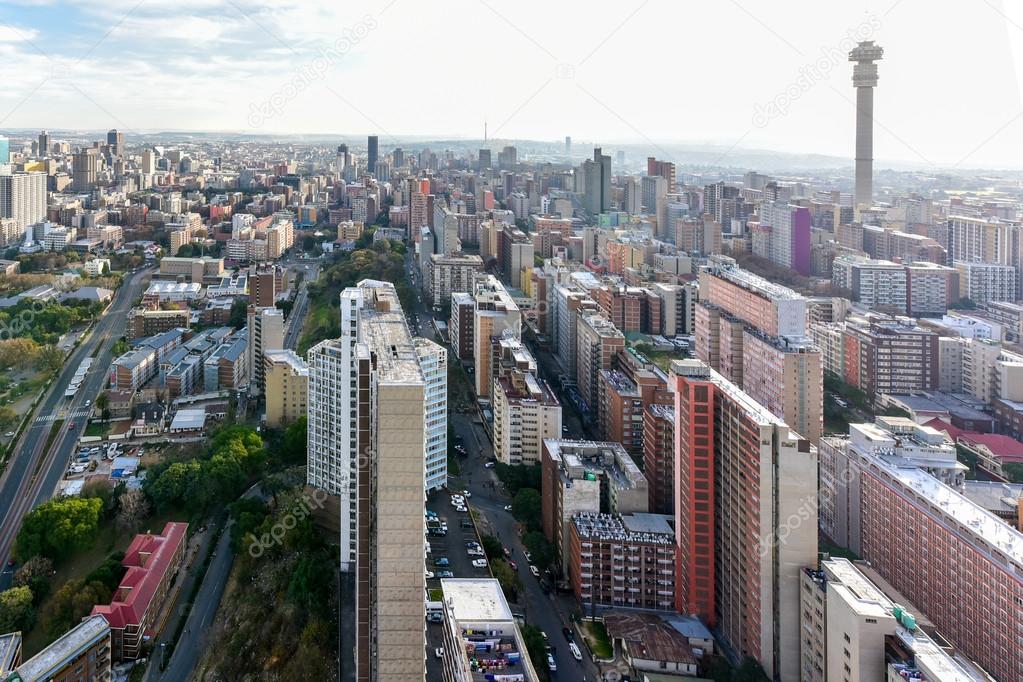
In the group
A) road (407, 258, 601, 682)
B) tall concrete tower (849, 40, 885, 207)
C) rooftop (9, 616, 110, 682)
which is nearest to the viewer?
rooftop (9, 616, 110, 682)

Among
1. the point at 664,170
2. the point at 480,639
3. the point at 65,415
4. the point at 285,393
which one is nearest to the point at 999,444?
the point at 480,639

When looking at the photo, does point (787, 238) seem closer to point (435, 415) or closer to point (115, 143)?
point (435, 415)

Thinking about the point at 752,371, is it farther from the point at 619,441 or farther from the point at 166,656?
the point at 166,656

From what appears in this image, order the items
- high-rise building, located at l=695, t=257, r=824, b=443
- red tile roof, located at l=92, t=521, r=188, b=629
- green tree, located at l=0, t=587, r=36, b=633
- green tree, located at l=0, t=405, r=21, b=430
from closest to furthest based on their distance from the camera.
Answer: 1. red tile roof, located at l=92, t=521, r=188, b=629
2. green tree, located at l=0, t=587, r=36, b=633
3. high-rise building, located at l=695, t=257, r=824, b=443
4. green tree, located at l=0, t=405, r=21, b=430

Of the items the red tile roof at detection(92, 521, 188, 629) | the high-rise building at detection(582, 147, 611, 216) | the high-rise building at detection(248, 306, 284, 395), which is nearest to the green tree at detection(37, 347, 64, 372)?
the high-rise building at detection(248, 306, 284, 395)

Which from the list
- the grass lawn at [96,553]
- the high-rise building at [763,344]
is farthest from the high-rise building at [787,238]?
the grass lawn at [96,553]

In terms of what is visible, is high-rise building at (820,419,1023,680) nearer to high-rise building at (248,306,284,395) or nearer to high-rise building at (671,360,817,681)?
high-rise building at (671,360,817,681)

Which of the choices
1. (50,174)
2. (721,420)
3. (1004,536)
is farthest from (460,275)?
(50,174)
